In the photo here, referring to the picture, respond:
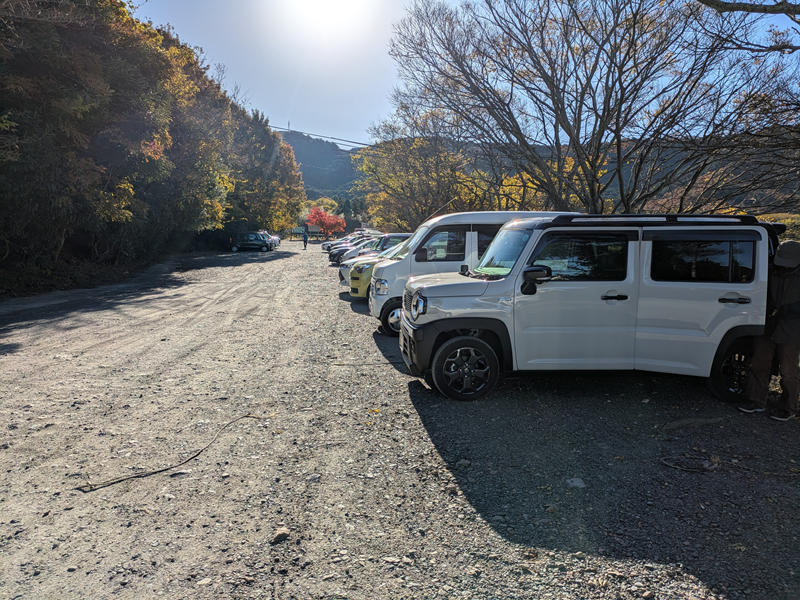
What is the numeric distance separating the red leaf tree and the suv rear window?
100685 mm

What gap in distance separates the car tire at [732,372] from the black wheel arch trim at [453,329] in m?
2.16

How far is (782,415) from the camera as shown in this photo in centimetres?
517

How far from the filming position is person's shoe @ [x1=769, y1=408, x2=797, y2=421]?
5.11 meters

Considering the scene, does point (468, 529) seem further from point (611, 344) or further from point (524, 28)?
point (524, 28)

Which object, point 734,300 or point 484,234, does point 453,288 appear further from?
point 484,234

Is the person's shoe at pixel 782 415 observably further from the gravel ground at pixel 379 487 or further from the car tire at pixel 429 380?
the car tire at pixel 429 380

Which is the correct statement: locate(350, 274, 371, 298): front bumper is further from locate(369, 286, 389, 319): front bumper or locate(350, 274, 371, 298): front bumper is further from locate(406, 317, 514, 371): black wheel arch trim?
locate(406, 317, 514, 371): black wheel arch trim

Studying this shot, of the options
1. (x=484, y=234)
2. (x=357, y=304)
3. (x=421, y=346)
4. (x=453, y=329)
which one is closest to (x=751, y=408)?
(x=453, y=329)

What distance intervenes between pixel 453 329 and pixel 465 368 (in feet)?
1.54

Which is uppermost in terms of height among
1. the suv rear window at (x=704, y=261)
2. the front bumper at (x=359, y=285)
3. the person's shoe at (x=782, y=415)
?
the suv rear window at (x=704, y=261)

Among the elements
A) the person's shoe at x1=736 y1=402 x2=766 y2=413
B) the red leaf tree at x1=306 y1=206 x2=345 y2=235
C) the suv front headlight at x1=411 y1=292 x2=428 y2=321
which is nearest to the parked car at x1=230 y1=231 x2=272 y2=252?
the suv front headlight at x1=411 y1=292 x2=428 y2=321

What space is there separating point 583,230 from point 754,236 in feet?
5.65

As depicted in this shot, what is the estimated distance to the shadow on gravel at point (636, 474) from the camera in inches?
121

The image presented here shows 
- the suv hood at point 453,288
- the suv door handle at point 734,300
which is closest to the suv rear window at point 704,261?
the suv door handle at point 734,300
